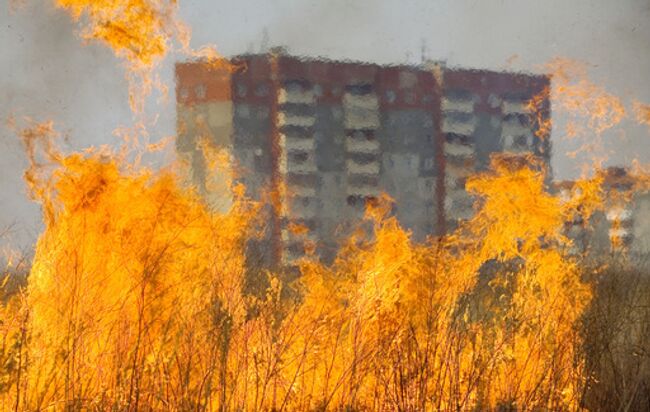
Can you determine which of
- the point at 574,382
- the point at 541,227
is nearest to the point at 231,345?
the point at 574,382

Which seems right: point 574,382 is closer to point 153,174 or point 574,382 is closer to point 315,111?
point 153,174

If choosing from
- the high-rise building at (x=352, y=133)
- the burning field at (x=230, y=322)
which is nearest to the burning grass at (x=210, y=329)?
the burning field at (x=230, y=322)

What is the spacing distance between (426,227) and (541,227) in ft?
68.2

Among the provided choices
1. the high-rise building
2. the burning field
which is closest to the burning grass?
the burning field

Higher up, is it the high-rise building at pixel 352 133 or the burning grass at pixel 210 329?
the high-rise building at pixel 352 133

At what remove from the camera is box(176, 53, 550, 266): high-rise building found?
31719 mm

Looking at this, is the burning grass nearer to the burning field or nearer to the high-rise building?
the burning field

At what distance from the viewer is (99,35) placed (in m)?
10.5

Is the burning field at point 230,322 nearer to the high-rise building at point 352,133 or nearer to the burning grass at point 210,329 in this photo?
the burning grass at point 210,329

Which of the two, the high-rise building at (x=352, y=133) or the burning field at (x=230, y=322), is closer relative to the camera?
the burning field at (x=230, y=322)

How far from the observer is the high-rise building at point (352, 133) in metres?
31.7

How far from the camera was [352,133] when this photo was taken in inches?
1415

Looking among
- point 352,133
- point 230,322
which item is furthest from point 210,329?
point 352,133

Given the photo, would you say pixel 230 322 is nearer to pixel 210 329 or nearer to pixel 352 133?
pixel 210 329
